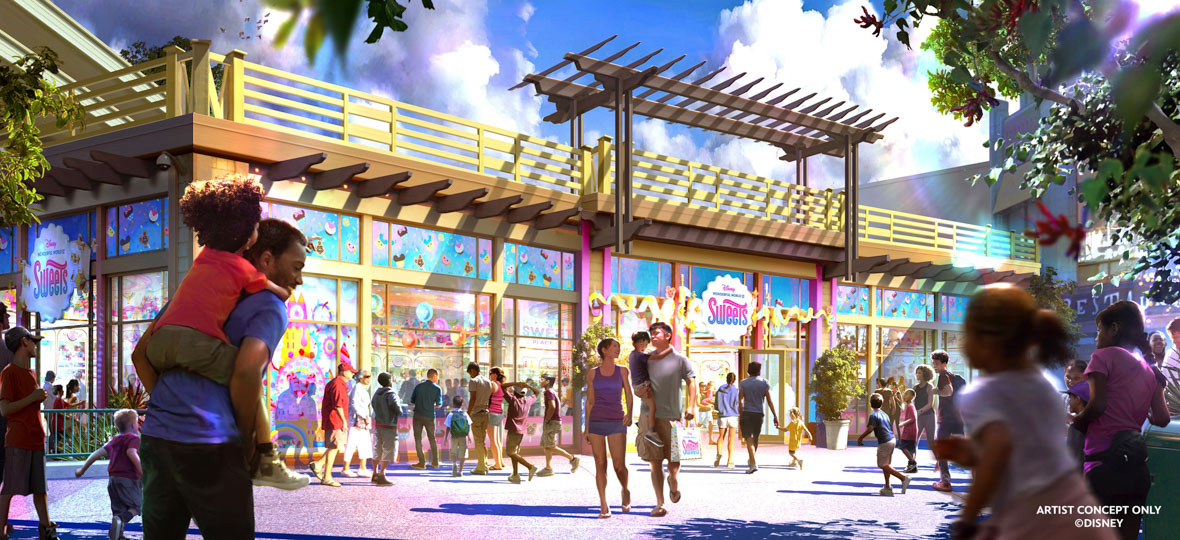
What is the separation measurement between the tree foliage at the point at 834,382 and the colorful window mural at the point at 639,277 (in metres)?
4.51

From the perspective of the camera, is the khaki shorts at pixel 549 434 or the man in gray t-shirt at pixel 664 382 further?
the khaki shorts at pixel 549 434

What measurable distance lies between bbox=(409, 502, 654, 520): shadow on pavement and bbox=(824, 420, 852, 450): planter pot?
13959 millimetres

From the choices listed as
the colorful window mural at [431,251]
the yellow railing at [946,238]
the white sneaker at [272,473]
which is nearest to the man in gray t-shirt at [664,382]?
the white sneaker at [272,473]

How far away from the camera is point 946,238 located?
103 ft

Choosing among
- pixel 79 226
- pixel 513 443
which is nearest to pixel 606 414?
pixel 513 443

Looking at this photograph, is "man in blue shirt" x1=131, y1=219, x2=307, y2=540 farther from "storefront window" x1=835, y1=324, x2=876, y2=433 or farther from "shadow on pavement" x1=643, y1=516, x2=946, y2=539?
"storefront window" x1=835, y1=324, x2=876, y2=433

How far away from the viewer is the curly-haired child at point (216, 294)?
11.1ft

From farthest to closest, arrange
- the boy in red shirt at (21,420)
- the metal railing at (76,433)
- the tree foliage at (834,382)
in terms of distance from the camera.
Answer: the tree foliage at (834,382) → the metal railing at (76,433) → the boy in red shirt at (21,420)

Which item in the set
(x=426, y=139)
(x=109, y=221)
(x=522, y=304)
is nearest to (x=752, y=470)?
(x=522, y=304)

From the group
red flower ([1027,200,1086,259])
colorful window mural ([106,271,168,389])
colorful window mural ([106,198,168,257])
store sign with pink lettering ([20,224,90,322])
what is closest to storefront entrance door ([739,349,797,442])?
colorful window mural ([106,271,168,389])

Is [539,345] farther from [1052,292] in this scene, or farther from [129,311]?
[1052,292]

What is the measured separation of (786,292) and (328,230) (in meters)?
12.1

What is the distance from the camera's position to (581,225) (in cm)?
2169

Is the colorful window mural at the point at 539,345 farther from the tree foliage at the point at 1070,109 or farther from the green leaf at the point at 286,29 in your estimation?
the green leaf at the point at 286,29
